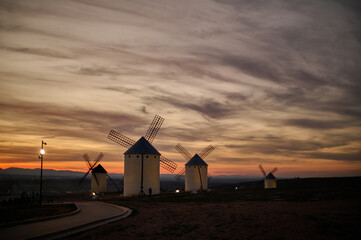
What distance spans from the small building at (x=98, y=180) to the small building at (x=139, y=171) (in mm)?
15053

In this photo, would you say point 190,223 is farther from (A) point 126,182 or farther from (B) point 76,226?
(A) point 126,182

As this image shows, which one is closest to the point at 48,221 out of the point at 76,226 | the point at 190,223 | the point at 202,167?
the point at 76,226

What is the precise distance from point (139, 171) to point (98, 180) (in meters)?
17.4

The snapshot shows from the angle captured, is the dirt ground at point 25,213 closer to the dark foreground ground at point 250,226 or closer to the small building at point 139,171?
the dark foreground ground at point 250,226

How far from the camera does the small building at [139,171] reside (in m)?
43.4

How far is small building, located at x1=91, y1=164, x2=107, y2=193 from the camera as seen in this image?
56531mm

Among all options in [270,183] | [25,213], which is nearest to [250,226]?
[25,213]

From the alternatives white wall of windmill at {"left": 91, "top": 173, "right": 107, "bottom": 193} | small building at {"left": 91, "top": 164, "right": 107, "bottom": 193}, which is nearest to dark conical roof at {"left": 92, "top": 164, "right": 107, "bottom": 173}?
small building at {"left": 91, "top": 164, "right": 107, "bottom": 193}

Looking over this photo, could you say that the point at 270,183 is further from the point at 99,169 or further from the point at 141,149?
the point at 99,169

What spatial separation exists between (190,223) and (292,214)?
21.1ft

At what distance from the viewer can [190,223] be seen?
18.1 metres

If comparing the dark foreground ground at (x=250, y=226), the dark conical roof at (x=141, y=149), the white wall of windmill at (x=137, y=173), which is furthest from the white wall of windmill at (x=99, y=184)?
the dark foreground ground at (x=250, y=226)

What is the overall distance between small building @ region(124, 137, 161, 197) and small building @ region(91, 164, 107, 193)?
49.4ft

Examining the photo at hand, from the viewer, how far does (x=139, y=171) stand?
4347 cm
